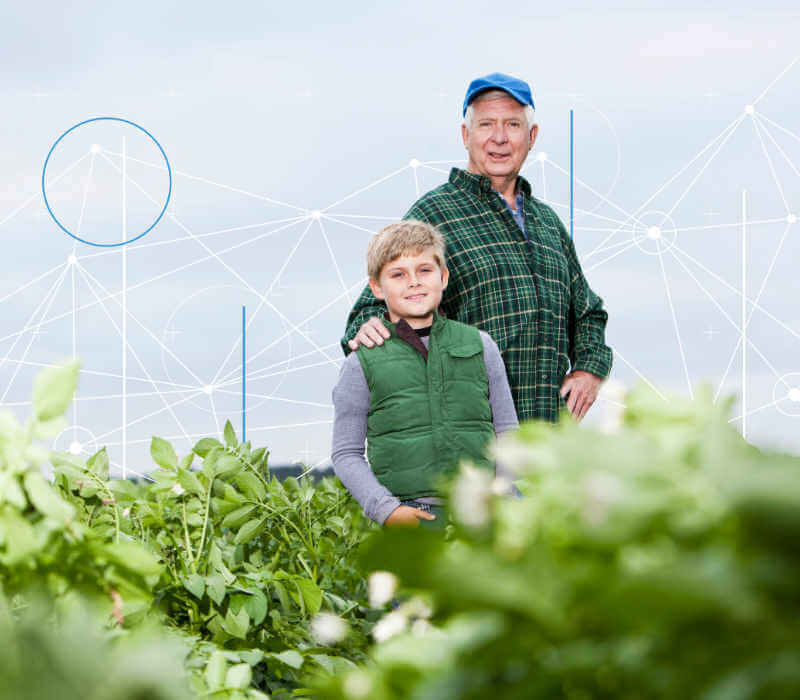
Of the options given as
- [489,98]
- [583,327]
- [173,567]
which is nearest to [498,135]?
[489,98]

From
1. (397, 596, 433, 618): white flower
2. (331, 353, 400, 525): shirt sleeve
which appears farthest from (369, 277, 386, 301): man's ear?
(397, 596, 433, 618): white flower

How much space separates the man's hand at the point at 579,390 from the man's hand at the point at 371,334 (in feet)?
3.14

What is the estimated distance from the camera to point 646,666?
642mm

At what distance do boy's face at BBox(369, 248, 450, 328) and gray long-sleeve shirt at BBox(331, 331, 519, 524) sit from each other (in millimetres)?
84

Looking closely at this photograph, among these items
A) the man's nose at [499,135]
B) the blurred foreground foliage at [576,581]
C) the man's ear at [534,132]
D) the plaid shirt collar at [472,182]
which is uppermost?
the man's ear at [534,132]

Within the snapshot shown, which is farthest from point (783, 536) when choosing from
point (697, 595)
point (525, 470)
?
point (525, 470)

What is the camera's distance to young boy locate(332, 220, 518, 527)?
2.67 meters

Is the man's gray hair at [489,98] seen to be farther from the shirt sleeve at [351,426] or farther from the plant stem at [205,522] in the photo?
the plant stem at [205,522]

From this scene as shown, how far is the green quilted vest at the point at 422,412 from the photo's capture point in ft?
8.77

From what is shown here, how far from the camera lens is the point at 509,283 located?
10.9 feet

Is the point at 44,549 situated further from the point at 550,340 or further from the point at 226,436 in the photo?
the point at 550,340

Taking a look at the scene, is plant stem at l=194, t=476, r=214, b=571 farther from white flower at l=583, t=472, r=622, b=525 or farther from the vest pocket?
white flower at l=583, t=472, r=622, b=525

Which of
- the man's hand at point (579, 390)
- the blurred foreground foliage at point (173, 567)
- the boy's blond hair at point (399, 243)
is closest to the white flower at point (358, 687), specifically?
the blurred foreground foliage at point (173, 567)

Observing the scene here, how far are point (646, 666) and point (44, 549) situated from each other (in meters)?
0.64
